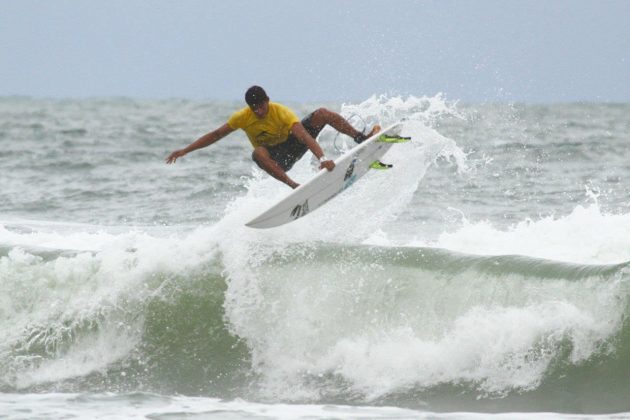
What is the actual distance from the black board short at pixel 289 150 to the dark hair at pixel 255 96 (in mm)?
567

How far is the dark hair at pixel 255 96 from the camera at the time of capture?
905 cm

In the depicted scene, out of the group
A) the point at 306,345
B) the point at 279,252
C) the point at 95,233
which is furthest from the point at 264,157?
the point at 95,233

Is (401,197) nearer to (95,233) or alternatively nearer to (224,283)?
(224,283)

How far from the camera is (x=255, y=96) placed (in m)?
9.05

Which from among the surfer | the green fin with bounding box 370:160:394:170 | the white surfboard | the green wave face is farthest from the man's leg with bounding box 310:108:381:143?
the green wave face

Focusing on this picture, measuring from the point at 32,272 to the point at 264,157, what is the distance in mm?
2714

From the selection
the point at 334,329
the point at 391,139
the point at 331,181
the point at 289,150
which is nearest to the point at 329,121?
the point at 289,150

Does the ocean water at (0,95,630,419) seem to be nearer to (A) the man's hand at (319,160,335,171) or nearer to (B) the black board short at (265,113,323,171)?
(B) the black board short at (265,113,323,171)

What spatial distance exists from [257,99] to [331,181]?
1.16 m

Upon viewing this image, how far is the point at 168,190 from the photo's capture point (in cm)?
1848

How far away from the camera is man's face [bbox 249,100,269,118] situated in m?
9.15

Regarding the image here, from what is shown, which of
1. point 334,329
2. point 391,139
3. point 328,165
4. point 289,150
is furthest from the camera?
point 391,139

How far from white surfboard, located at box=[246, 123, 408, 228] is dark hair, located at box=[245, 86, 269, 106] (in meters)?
0.88

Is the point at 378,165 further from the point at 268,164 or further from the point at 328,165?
the point at 268,164
